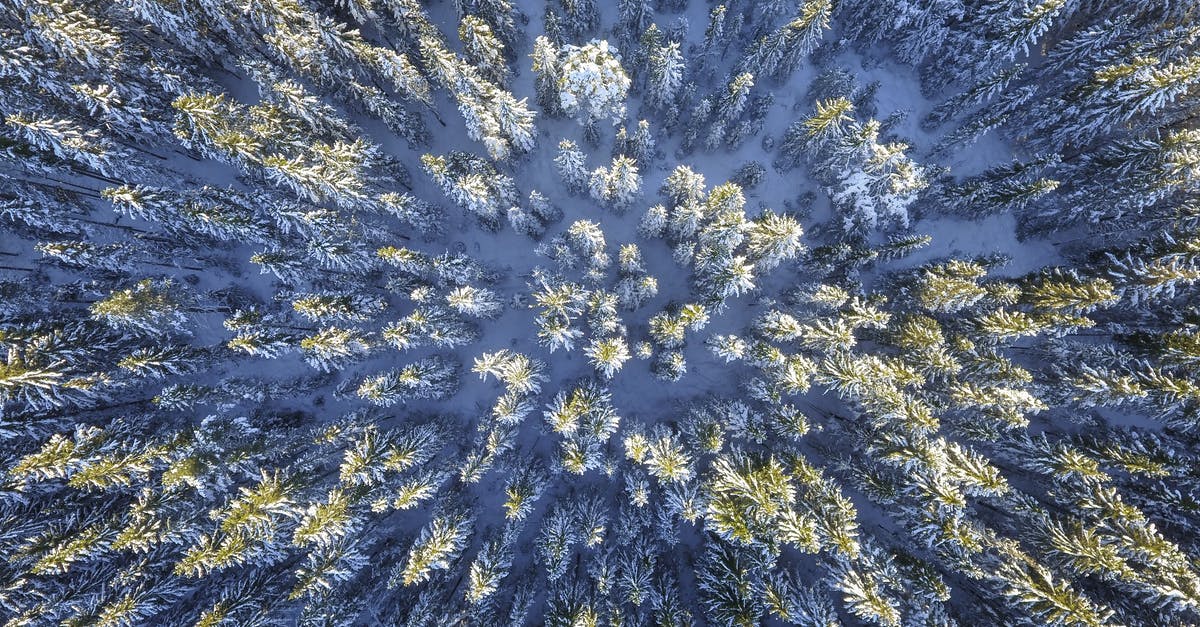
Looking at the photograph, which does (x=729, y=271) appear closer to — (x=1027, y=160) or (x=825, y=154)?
(x=825, y=154)

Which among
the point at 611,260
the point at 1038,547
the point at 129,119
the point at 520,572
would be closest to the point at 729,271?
the point at 611,260

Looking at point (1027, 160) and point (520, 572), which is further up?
point (1027, 160)

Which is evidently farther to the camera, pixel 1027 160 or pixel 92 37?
pixel 1027 160

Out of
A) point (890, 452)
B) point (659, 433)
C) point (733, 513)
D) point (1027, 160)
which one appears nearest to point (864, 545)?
point (890, 452)

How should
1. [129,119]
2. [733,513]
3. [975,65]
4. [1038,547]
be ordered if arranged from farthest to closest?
[975,65] → [129,119] → [1038,547] → [733,513]

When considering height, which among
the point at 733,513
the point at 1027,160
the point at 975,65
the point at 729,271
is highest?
the point at 975,65

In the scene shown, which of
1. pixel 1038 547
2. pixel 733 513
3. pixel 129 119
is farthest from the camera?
pixel 129 119
